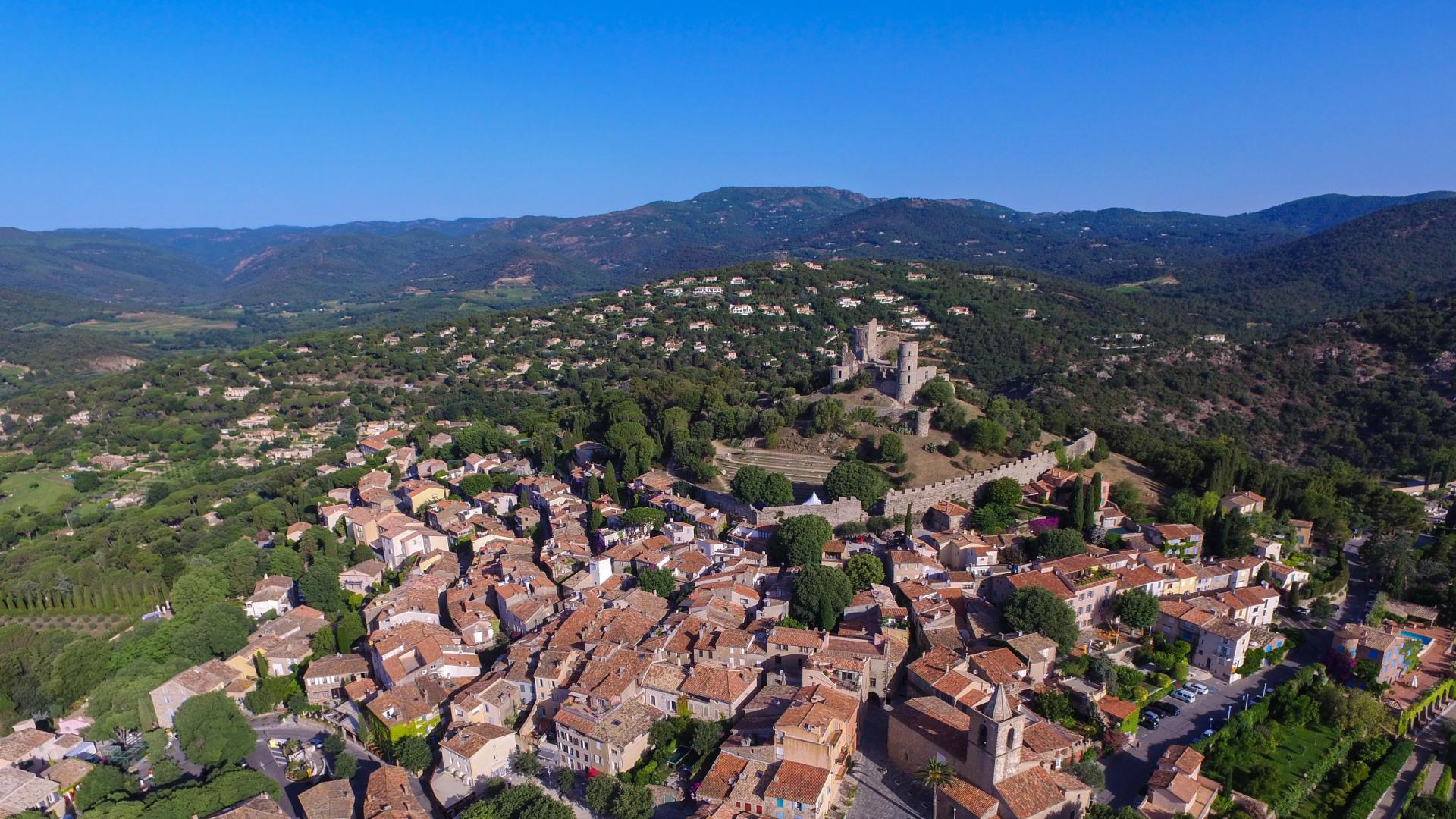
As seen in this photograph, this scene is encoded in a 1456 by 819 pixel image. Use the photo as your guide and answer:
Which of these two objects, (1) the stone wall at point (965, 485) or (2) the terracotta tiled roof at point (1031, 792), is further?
(1) the stone wall at point (965, 485)

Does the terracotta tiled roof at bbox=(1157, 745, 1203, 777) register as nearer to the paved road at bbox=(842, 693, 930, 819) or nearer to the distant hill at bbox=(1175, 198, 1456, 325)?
the paved road at bbox=(842, 693, 930, 819)

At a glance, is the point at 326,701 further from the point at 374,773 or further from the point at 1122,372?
the point at 1122,372

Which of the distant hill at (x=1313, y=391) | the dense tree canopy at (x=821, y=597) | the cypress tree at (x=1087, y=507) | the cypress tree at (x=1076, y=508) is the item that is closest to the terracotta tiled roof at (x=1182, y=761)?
the dense tree canopy at (x=821, y=597)

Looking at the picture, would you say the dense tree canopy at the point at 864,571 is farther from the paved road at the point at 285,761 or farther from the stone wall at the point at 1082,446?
the stone wall at the point at 1082,446

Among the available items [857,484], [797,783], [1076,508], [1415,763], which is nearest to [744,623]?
[797,783]

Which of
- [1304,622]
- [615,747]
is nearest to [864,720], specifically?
[615,747]

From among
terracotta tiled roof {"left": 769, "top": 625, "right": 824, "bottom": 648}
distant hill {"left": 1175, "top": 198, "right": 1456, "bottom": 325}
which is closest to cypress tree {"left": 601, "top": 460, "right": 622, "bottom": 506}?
terracotta tiled roof {"left": 769, "top": 625, "right": 824, "bottom": 648}
